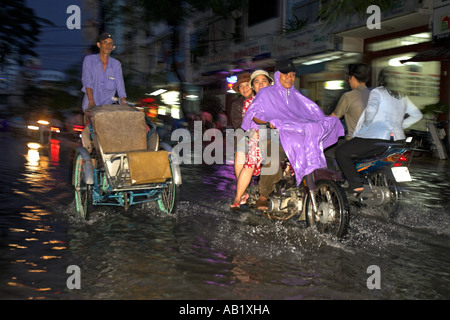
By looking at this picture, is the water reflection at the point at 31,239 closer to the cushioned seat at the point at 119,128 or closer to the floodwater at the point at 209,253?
the floodwater at the point at 209,253

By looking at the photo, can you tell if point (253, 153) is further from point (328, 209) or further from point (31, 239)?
point (31, 239)

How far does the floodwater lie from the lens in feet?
12.2

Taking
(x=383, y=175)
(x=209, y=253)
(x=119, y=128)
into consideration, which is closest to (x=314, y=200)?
(x=209, y=253)

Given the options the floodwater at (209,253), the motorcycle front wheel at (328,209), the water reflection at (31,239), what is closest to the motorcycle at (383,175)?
the floodwater at (209,253)

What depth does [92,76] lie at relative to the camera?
266 inches

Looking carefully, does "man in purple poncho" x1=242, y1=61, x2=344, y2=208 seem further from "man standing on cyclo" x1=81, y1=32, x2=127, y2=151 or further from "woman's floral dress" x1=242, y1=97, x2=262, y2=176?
"man standing on cyclo" x1=81, y1=32, x2=127, y2=151

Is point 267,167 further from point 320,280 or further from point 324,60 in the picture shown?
point 324,60

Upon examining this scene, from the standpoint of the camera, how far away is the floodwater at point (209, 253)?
3.71 metres

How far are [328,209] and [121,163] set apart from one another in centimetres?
232

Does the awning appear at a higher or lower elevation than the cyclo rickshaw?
higher

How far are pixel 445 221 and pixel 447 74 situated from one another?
1218 cm

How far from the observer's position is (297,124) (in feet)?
17.9

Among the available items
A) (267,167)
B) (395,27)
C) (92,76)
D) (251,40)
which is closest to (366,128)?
(267,167)

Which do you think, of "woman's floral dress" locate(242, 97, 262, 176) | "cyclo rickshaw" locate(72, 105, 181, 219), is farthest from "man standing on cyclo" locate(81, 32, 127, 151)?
"woman's floral dress" locate(242, 97, 262, 176)
